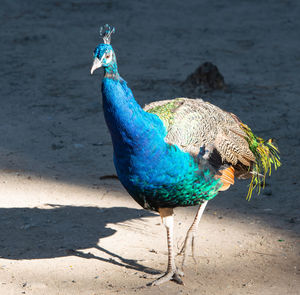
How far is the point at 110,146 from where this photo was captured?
5.98 metres

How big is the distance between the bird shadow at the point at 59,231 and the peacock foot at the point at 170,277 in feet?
0.66

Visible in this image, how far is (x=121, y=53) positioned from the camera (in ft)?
29.8

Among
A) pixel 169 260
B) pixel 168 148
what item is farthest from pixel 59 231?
pixel 168 148

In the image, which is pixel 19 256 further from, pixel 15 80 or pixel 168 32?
pixel 168 32

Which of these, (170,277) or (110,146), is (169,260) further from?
(110,146)

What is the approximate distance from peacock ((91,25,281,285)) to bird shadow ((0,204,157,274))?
2.28 ft

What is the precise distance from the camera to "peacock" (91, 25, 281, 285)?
331 cm

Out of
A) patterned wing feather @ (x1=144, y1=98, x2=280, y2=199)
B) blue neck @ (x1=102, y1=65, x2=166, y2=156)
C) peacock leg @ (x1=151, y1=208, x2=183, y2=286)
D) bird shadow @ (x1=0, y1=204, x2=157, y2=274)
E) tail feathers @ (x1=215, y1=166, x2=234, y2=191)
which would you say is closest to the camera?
blue neck @ (x1=102, y1=65, x2=166, y2=156)

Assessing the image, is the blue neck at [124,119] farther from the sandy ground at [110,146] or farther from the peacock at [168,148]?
the sandy ground at [110,146]

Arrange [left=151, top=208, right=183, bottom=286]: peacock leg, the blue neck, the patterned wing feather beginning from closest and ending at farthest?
the blue neck < the patterned wing feather < [left=151, top=208, right=183, bottom=286]: peacock leg

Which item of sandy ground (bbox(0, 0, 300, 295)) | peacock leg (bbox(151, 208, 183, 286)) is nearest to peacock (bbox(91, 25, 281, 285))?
peacock leg (bbox(151, 208, 183, 286))

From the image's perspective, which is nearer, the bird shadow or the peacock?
the peacock

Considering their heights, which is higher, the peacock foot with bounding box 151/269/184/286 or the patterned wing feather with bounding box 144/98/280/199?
the patterned wing feather with bounding box 144/98/280/199

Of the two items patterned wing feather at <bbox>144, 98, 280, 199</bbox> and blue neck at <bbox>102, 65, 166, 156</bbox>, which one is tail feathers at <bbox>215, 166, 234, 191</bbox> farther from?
blue neck at <bbox>102, 65, 166, 156</bbox>
